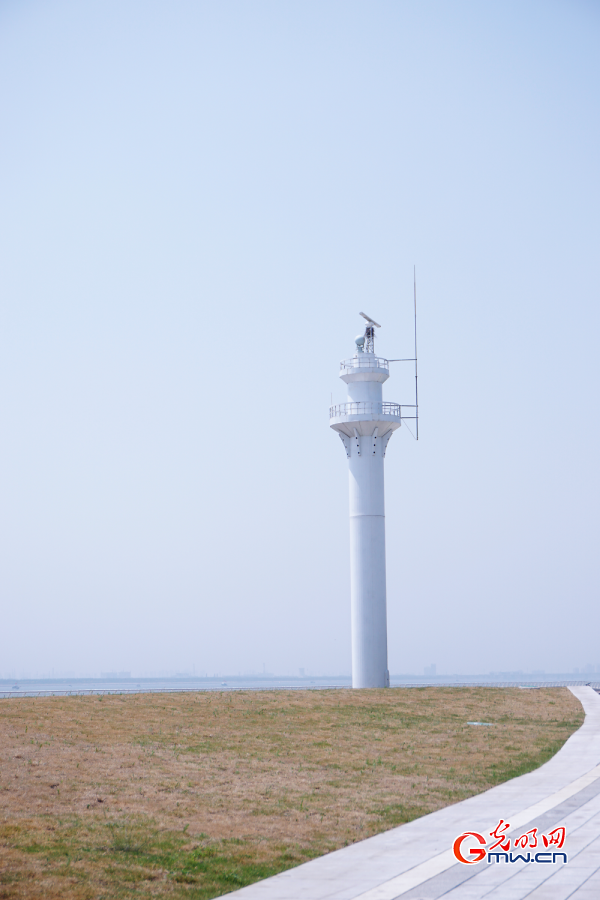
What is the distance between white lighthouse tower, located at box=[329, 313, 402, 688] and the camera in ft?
142

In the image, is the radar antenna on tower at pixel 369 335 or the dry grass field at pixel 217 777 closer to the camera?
the dry grass field at pixel 217 777

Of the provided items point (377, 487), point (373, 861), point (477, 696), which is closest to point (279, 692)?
point (477, 696)

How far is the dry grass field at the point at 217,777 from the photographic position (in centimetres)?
1380

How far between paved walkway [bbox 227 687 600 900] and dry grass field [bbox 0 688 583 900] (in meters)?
0.64

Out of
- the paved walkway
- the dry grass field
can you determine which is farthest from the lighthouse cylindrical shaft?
the paved walkway

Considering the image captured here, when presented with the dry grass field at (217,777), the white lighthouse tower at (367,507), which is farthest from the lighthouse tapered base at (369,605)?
the dry grass field at (217,777)

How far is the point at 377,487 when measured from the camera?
44.1 meters

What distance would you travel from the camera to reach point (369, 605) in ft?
142

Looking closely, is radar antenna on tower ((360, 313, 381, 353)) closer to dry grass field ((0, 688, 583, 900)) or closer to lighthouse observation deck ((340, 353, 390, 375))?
lighthouse observation deck ((340, 353, 390, 375))

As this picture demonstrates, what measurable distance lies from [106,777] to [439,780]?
7466 mm

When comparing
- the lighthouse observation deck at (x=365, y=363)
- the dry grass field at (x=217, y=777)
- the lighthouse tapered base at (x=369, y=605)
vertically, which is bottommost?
the dry grass field at (x=217, y=777)

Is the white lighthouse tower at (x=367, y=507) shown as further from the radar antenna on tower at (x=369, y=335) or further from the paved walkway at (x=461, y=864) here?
the paved walkway at (x=461, y=864)

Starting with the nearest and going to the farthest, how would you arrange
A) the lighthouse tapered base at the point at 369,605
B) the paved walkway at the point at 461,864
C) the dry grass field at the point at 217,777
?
the paved walkway at the point at 461,864
the dry grass field at the point at 217,777
the lighthouse tapered base at the point at 369,605

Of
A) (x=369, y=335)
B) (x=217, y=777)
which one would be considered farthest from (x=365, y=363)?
(x=217, y=777)
